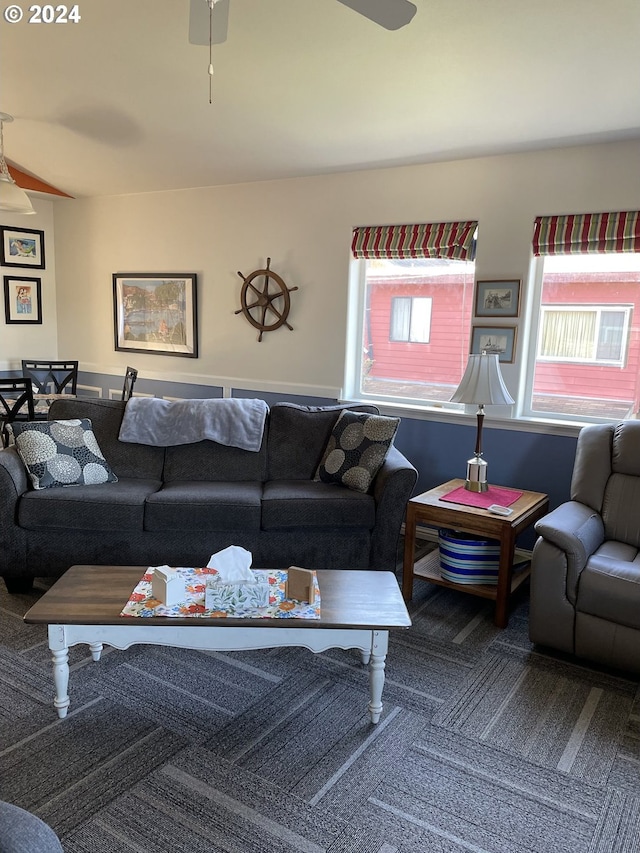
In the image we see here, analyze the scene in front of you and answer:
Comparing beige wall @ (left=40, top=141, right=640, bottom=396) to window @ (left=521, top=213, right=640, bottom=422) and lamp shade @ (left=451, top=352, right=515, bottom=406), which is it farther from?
lamp shade @ (left=451, top=352, right=515, bottom=406)

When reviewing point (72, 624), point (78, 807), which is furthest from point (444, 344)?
point (78, 807)

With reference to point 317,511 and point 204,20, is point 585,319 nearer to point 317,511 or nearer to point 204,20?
point 317,511

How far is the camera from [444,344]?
14.3 feet

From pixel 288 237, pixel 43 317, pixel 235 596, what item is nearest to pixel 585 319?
pixel 288 237

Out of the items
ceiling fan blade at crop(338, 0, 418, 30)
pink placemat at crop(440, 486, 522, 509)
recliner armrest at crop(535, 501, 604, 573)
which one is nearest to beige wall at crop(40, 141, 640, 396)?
pink placemat at crop(440, 486, 522, 509)

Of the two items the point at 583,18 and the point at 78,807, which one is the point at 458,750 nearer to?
the point at 78,807

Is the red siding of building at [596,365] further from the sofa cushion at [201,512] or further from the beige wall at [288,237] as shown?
the sofa cushion at [201,512]

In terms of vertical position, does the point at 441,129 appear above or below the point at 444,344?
above

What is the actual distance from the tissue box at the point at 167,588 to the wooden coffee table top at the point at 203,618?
0.09 meters

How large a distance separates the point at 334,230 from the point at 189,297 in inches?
59.4

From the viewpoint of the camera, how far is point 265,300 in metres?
4.98

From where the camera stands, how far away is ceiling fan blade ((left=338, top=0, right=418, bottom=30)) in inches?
82.9

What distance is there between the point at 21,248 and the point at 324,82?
395cm

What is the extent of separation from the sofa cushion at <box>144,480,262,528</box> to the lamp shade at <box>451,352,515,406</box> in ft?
4.23
